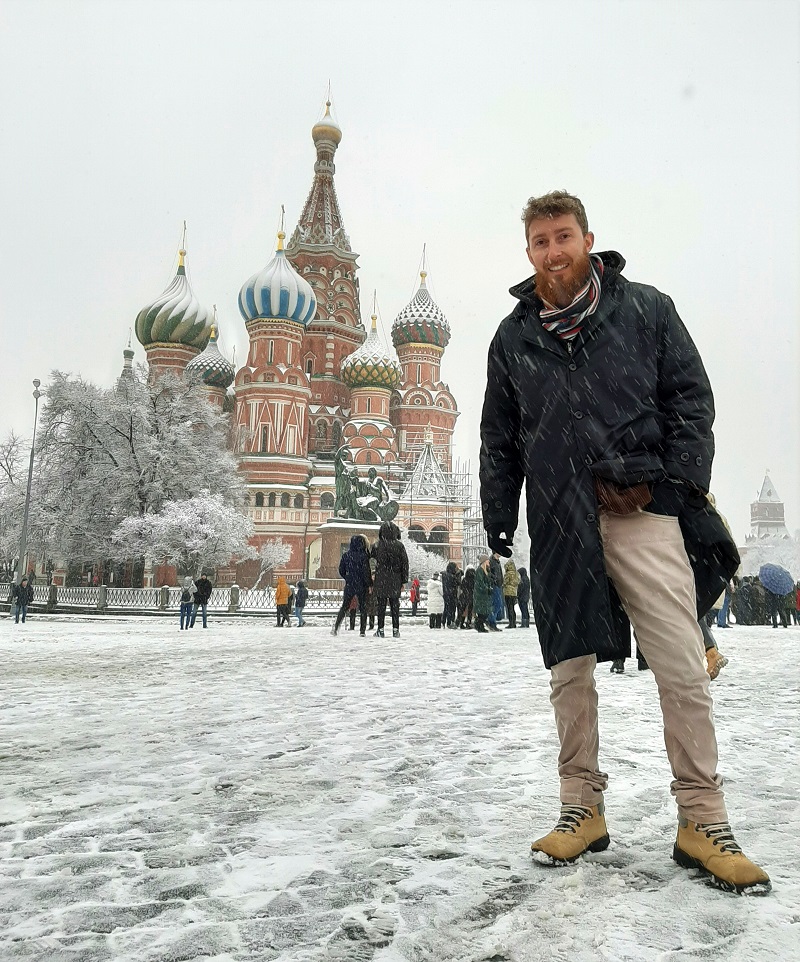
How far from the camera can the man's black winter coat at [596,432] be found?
2074mm

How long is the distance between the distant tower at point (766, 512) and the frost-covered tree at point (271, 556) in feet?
253

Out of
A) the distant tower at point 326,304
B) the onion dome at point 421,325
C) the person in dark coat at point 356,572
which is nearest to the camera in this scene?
the person in dark coat at point 356,572

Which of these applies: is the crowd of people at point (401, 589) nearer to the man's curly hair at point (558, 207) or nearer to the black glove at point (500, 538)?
the black glove at point (500, 538)

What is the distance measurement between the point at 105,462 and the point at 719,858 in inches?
1063

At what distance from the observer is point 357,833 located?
2223 mm

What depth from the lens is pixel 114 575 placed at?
98.0ft

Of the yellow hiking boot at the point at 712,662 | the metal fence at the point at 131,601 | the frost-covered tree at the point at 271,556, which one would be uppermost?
the frost-covered tree at the point at 271,556

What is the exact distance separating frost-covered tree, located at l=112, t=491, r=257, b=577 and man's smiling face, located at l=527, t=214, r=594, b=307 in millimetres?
23237

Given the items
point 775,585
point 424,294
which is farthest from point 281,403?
point 775,585

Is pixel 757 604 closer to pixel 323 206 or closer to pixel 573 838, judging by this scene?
pixel 573 838

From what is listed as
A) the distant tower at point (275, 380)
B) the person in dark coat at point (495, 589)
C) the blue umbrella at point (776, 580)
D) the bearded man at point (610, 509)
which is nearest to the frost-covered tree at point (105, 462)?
the distant tower at point (275, 380)

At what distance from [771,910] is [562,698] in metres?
0.71

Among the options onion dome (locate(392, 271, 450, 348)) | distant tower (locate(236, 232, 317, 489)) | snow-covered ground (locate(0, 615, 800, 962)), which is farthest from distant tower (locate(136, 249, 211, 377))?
snow-covered ground (locate(0, 615, 800, 962))

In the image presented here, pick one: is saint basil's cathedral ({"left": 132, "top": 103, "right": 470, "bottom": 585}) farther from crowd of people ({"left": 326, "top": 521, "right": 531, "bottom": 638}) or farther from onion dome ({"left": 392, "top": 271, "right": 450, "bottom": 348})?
crowd of people ({"left": 326, "top": 521, "right": 531, "bottom": 638})
